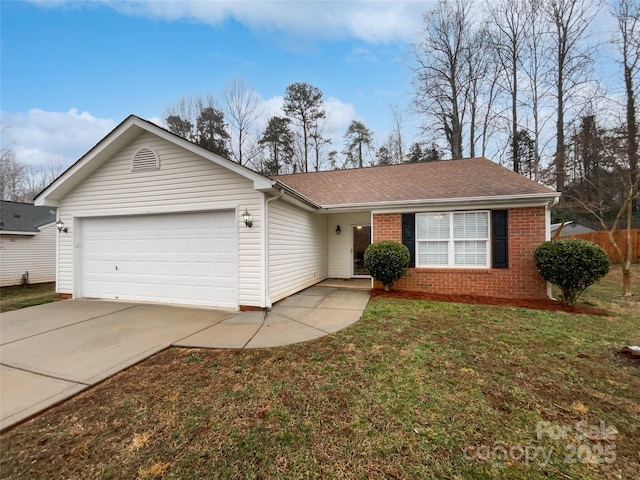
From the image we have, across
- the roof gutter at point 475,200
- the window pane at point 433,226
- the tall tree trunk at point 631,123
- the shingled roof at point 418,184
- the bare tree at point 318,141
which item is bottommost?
the window pane at point 433,226

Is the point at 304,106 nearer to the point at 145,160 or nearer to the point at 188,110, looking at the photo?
the point at 188,110

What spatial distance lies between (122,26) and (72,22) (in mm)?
1241

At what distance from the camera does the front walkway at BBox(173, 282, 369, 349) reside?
438 centimetres

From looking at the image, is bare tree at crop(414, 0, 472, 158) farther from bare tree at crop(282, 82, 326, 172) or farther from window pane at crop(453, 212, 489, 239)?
window pane at crop(453, 212, 489, 239)

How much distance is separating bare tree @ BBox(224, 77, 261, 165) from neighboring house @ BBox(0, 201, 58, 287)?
11.1m

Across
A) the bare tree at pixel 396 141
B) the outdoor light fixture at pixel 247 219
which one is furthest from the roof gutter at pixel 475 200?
the bare tree at pixel 396 141

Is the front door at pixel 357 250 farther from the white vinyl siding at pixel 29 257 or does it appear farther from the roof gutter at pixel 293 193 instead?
the white vinyl siding at pixel 29 257

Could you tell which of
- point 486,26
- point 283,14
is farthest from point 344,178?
point 486,26

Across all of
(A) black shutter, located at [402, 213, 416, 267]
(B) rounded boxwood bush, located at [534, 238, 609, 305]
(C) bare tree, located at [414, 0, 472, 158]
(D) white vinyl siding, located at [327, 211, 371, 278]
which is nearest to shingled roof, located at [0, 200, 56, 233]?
(D) white vinyl siding, located at [327, 211, 371, 278]

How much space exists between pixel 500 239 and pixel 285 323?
Result: 610 cm

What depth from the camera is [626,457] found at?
2.03m

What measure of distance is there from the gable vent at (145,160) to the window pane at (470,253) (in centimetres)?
833

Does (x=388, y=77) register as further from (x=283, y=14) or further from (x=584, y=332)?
(x=584, y=332)

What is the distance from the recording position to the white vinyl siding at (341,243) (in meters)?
10.6
